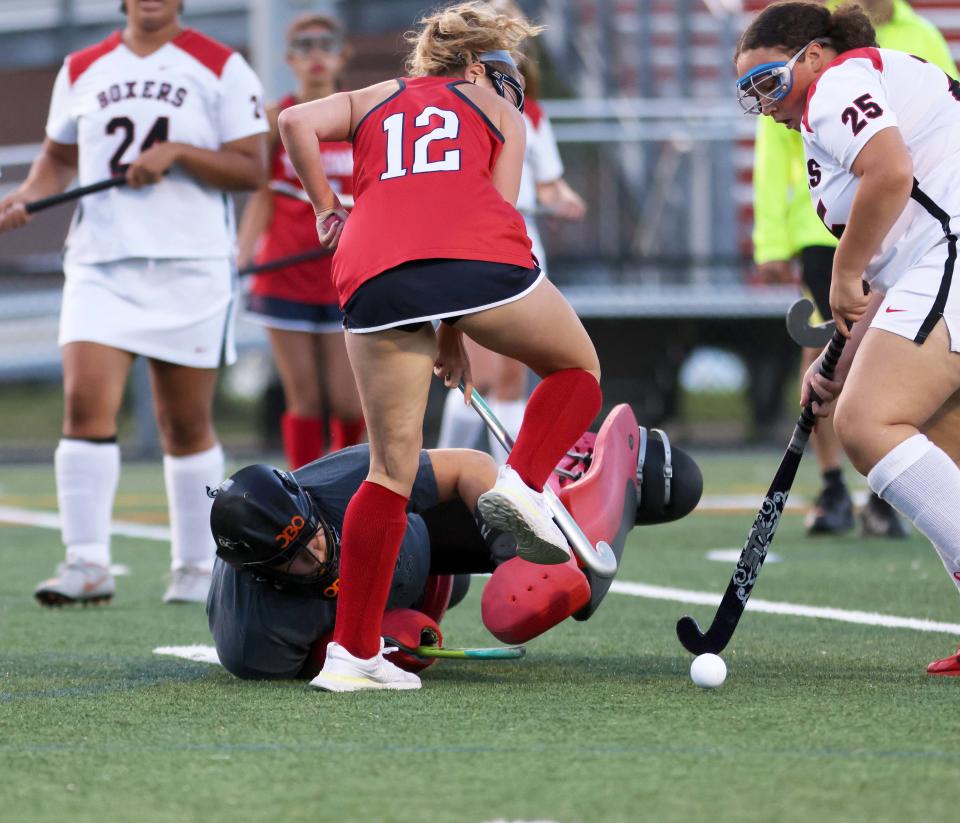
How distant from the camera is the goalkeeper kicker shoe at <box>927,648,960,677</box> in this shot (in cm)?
365

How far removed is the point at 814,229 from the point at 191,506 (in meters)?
2.68

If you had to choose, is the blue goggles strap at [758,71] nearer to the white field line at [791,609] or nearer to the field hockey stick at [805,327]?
the field hockey stick at [805,327]

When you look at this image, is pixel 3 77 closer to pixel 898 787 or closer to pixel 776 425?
pixel 776 425

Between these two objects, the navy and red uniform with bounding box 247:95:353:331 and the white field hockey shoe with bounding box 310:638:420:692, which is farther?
the navy and red uniform with bounding box 247:95:353:331

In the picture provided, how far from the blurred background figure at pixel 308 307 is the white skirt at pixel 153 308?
4.35ft

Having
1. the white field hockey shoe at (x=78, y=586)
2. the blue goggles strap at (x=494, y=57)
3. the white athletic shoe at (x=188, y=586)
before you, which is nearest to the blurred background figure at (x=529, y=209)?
the white athletic shoe at (x=188, y=586)

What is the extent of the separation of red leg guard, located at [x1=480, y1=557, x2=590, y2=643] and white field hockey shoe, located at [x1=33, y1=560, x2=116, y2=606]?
2072 mm

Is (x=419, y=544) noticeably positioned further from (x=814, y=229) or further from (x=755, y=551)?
(x=814, y=229)

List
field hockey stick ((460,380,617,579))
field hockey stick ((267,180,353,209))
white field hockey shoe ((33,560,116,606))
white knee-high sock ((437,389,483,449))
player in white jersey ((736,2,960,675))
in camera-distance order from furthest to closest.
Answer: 1. white knee-high sock ((437,389,483,449))
2. field hockey stick ((267,180,353,209))
3. white field hockey shoe ((33,560,116,606))
4. field hockey stick ((460,380,617,579))
5. player in white jersey ((736,2,960,675))

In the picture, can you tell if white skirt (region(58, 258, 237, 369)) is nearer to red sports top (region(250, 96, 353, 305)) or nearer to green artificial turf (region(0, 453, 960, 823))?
green artificial turf (region(0, 453, 960, 823))

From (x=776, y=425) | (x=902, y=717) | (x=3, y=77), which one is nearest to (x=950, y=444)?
(x=902, y=717)

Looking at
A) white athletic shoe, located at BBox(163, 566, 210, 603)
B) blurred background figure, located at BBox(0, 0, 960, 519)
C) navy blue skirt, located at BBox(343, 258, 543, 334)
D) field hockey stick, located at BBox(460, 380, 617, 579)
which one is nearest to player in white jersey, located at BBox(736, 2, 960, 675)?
field hockey stick, located at BBox(460, 380, 617, 579)

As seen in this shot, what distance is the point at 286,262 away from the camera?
22.6ft

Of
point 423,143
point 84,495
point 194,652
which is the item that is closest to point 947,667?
point 423,143
